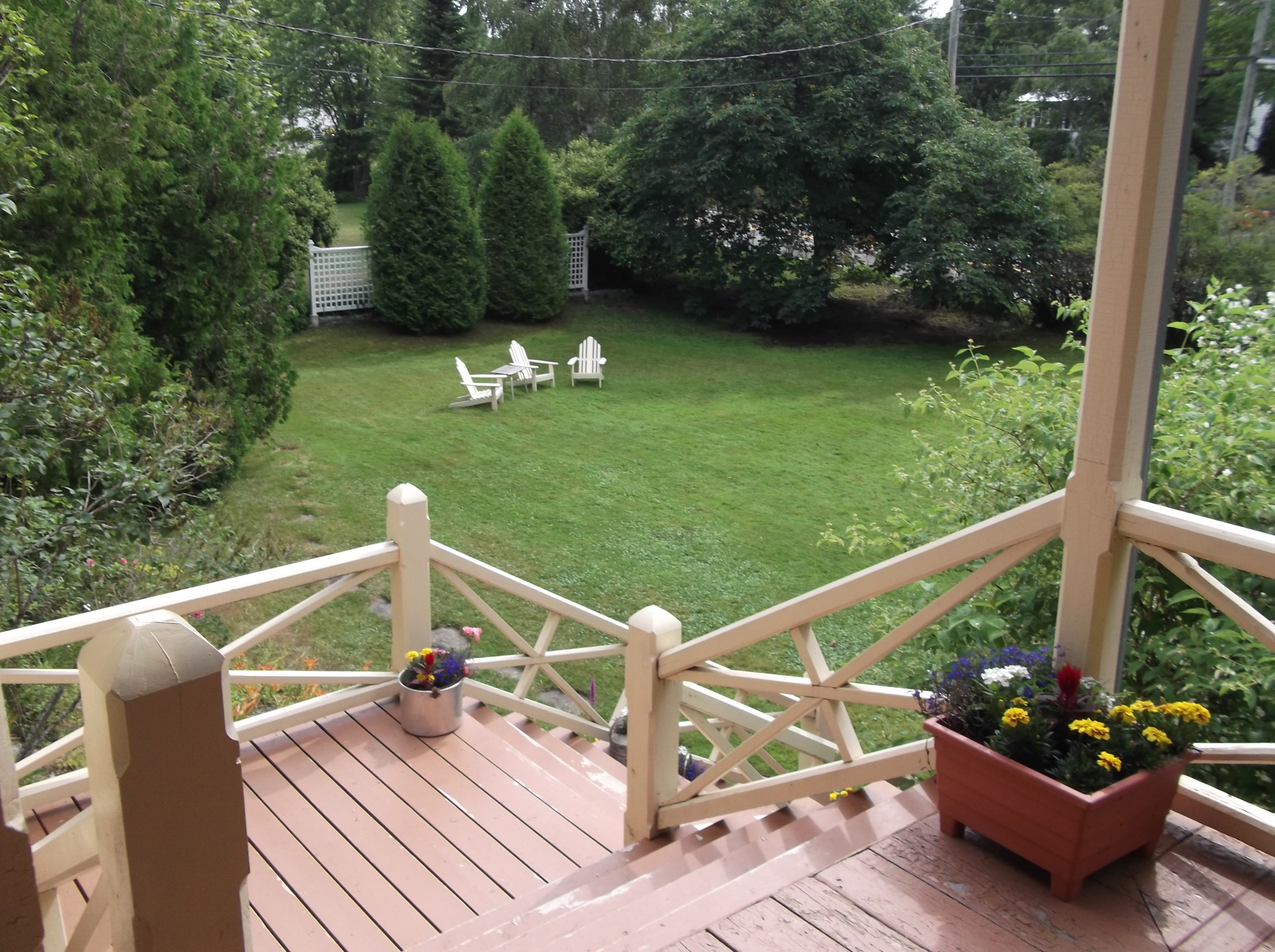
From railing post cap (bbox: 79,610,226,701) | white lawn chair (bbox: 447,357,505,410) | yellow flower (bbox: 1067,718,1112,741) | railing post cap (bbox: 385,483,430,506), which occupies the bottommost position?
white lawn chair (bbox: 447,357,505,410)

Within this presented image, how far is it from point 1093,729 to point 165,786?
1.64 metres

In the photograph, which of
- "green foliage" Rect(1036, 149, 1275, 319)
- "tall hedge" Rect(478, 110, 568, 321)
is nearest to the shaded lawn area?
"tall hedge" Rect(478, 110, 568, 321)

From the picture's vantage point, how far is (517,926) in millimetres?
2428

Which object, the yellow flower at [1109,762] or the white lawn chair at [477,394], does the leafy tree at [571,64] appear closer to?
the white lawn chair at [477,394]

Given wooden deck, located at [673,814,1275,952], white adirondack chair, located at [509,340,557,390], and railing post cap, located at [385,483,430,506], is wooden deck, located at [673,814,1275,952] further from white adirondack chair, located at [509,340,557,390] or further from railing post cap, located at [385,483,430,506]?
white adirondack chair, located at [509,340,557,390]

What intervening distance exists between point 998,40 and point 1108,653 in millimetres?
2504

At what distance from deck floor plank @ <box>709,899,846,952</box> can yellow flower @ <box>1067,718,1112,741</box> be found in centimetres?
58

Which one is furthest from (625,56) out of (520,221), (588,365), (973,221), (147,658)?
(147,658)

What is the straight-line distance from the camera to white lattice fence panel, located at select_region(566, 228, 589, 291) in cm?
1652

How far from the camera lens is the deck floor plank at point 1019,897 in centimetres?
179

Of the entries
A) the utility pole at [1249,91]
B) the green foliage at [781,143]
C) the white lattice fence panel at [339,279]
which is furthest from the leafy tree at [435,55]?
the utility pole at [1249,91]

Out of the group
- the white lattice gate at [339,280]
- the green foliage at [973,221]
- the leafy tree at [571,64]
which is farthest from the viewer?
the leafy tree at [571,64]

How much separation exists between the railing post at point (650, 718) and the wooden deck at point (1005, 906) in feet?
2.47

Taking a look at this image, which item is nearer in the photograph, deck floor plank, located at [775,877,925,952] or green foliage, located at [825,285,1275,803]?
deck floor plank, located at [775,877,925,952]
